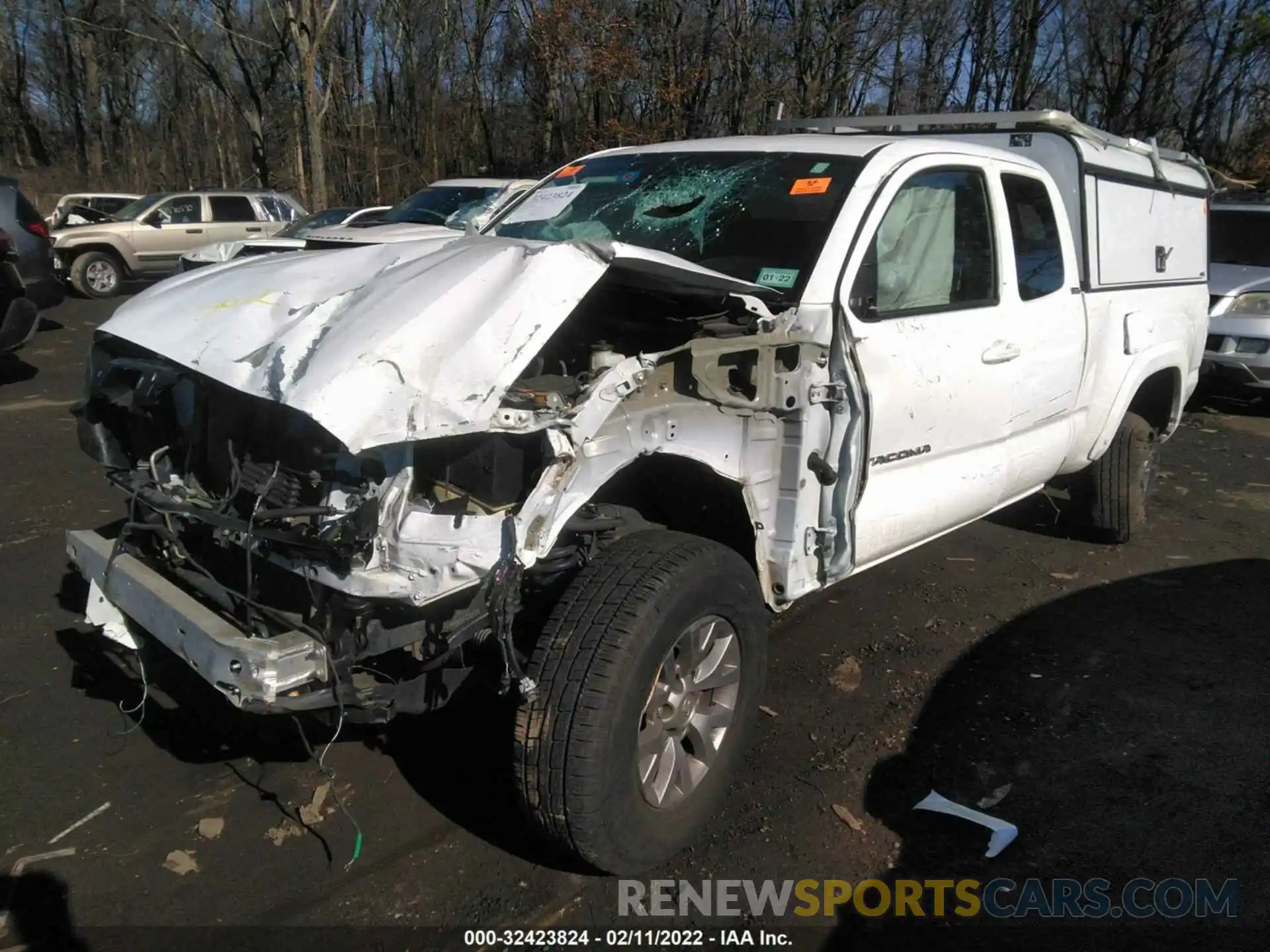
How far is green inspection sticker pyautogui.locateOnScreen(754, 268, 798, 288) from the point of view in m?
3.25

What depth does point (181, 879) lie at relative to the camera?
274 cm

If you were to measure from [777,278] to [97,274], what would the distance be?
16.7 m

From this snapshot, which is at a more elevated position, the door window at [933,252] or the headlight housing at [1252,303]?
the door window at [933,252]

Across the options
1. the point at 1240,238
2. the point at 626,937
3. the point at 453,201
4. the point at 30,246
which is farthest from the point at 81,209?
the point at 626,937

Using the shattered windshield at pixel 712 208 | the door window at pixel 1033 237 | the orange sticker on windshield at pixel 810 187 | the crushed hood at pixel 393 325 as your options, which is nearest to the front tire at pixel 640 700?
the crushed hood at pixel 393 325

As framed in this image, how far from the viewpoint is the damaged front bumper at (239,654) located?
231 cm

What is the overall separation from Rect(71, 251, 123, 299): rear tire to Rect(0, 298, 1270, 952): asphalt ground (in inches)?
532

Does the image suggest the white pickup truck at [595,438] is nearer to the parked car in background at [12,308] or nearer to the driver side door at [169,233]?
the parked car in background at [12,308]

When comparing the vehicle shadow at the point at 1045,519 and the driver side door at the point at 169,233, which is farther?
the driver side door at the point at 169,233

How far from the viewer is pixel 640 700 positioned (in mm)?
2574

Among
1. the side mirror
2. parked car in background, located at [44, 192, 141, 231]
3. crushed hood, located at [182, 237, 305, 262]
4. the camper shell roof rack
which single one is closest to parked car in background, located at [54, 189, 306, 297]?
parked car in background, located at [44, 192, 141, 231]

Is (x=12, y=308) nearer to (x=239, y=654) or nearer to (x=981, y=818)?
(x=239, y=654)

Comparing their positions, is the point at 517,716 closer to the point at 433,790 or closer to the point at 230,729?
the point at 433,790

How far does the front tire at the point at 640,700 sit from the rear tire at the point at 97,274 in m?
16.8
